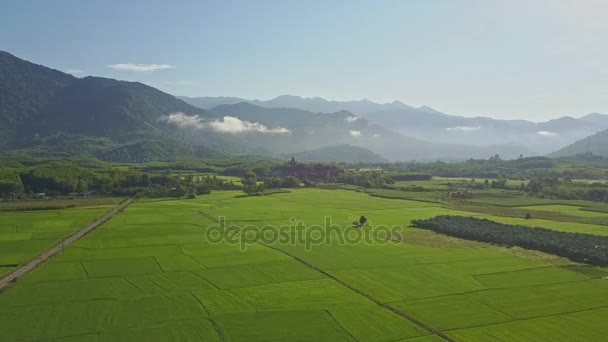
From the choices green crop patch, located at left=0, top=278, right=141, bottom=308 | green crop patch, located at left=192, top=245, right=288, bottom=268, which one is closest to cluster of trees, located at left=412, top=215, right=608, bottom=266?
green crop patch, located at left=192, top=245, right=288, bottom=268

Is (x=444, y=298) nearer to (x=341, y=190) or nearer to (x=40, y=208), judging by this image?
(x=40, y=208)

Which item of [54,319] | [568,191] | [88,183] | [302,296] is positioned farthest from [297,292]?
[568,191]

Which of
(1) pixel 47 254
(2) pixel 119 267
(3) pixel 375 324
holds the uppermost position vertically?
(1) pixel 47 254

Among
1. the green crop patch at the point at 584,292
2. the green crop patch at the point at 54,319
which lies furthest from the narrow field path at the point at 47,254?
the green crop patch at the point at 584,292

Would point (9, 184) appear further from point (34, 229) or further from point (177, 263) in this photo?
point (177, 263)

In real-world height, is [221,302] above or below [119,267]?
below

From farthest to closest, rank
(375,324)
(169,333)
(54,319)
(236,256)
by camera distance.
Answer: (236,256) → (375,324) → (54,319) → (169,333)

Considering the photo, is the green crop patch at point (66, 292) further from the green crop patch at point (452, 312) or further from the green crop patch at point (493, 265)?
the green crop patch at point (493, 265)

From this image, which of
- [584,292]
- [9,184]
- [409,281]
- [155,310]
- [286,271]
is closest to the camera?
[155,310]
